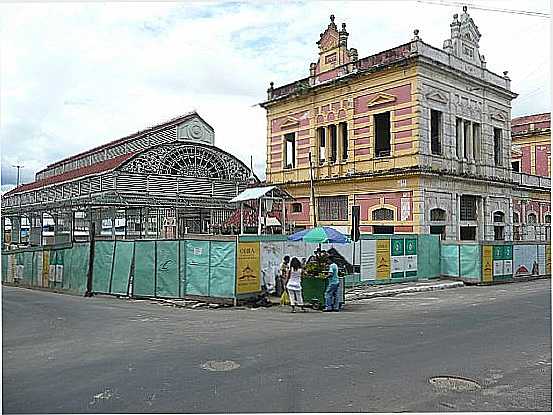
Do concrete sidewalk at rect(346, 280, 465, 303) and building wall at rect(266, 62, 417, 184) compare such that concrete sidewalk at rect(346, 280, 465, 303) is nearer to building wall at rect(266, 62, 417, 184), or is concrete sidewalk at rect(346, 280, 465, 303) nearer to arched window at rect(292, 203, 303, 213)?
building wall at rect(266, 62, 417, 184)

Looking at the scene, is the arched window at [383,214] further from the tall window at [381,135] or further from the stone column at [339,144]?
the stone column at [339,144]

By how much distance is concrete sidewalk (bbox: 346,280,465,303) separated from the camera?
19852 mm

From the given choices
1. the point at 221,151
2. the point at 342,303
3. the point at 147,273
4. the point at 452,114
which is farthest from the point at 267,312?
the point at 221,151

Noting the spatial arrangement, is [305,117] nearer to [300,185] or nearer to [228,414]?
[300,185]

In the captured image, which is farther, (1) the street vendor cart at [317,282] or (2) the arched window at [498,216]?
(2) the arched window at [498,216]

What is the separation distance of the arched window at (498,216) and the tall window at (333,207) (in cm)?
832

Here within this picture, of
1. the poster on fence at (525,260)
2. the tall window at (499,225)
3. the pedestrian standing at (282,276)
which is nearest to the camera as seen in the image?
the pedestrian standing at (282,276)

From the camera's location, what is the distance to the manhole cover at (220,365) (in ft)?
29.0

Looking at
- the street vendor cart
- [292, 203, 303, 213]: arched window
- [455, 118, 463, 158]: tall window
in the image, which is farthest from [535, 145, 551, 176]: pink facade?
the street vendor cart

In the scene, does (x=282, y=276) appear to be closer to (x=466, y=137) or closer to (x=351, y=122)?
(x=351, y=122)

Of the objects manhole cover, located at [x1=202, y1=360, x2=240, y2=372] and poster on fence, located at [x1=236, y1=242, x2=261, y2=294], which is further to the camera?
poster on fence, located at [x1=236, y1=242, x2=261, y2=294]

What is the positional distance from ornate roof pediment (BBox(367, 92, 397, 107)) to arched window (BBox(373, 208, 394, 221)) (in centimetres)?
515

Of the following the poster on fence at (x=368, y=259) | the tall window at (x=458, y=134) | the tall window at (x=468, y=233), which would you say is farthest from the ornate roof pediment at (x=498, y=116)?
the poster on fence at (x=368, y=259)

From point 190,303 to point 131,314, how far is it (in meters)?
2.37
